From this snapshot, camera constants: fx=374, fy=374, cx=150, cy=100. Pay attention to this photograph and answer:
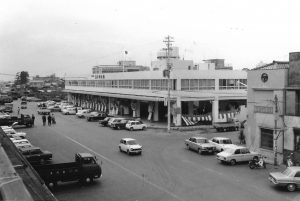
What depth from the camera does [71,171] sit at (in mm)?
22141

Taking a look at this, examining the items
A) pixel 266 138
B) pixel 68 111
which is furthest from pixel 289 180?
pixel 68 111

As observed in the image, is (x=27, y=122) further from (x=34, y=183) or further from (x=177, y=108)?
(x=34, y=183)

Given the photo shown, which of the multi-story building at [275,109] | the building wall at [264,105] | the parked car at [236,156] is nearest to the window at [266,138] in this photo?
the multi-story building at [275,109]

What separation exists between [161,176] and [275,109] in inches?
425

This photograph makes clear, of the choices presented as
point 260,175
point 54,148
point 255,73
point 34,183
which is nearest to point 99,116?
point 54,148

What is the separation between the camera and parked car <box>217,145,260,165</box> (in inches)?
1113

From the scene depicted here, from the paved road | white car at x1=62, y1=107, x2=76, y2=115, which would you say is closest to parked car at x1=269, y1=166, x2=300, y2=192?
the paved road

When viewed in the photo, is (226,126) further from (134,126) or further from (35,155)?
(35,155)

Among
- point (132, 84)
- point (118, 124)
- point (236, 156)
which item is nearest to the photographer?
point (236, 156)

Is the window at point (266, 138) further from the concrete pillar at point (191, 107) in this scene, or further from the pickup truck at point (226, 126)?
the concrete pillar at point (191, 107)

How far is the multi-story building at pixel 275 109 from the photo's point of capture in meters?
28.1

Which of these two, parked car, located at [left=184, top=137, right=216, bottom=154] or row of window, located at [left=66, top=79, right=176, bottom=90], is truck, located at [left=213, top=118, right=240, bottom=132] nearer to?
row of window, located at [left=66, top=79, right=176, bottom=90]

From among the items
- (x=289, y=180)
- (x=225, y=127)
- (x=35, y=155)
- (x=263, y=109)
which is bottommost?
(x=289, y=180)

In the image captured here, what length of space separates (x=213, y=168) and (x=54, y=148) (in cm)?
1579
